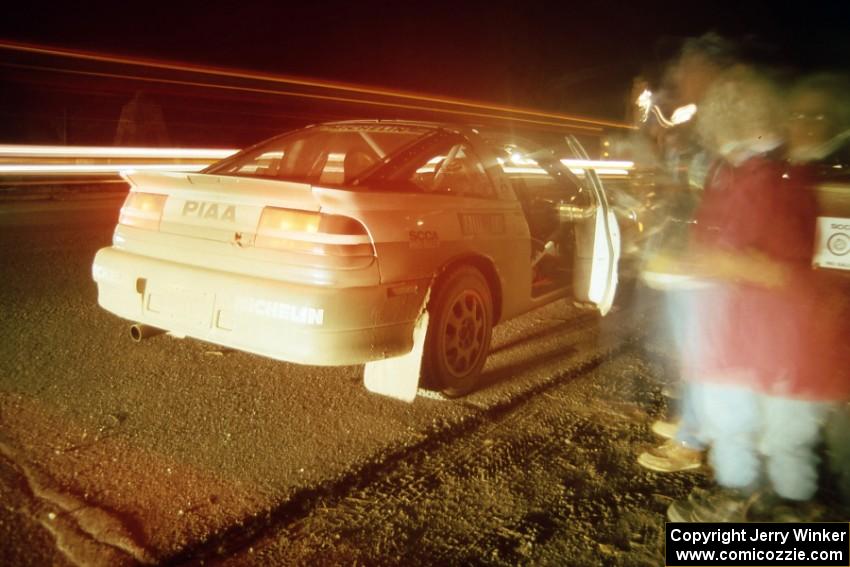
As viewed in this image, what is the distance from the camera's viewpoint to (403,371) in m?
3.71

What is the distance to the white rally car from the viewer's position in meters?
3.25

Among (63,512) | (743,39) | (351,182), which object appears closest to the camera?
(63,512)

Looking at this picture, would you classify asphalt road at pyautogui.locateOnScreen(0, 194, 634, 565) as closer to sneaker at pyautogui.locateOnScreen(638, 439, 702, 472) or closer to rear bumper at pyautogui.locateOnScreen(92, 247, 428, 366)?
rear bumper at pyautogui.locateOnScreen(92, 247, 428, 366)

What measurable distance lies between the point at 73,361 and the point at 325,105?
19.1m

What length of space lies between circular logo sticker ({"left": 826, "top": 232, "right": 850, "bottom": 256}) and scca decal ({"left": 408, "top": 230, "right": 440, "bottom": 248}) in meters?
2.51


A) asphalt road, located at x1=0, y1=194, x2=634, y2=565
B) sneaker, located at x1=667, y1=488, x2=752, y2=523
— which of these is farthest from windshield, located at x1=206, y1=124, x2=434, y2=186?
sneaker, located at x1=667, y1=488, x2=752, y2=523

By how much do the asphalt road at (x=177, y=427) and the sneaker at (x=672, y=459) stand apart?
925 millimetres

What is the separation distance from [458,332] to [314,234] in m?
1.24

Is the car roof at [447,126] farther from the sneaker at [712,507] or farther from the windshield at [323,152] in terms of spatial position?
the sneaker at [712,507]

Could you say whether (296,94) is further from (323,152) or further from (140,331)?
(140,331)

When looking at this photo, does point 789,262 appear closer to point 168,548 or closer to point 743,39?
point 743,39

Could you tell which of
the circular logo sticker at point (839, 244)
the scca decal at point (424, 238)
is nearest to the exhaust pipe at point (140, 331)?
the scca decal at point (424, 238)

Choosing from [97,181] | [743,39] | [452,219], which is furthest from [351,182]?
[97,181]

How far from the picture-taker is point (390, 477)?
3.18 metres
